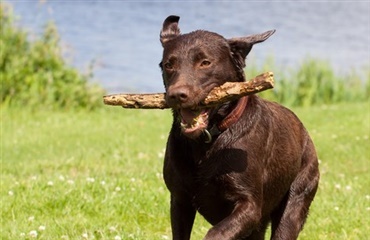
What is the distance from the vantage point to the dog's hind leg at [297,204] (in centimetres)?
611

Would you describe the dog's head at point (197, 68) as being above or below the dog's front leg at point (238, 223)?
above

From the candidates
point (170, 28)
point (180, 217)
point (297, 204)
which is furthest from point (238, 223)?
point (170, 28)

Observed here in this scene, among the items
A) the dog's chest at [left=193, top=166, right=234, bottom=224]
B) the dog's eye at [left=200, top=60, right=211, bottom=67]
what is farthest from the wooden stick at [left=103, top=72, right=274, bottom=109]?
the dog's chest at [left=193, top=166, right=234, bottom=224]

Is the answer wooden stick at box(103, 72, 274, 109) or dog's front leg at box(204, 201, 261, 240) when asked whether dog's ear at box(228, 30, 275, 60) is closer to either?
wooden stick at box(103, 72, 274, 109)

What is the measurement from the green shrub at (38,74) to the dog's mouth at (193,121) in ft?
35.7

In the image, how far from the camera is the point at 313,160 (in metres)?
6.36

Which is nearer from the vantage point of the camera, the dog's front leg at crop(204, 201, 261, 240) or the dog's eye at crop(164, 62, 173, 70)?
the dog's front leg at crop(204, 201, 261, 240)

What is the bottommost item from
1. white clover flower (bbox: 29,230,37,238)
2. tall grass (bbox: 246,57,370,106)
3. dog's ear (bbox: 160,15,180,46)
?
tall grass (bbox: 246,57,370,106)

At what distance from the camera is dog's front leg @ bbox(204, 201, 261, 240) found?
16.7ft

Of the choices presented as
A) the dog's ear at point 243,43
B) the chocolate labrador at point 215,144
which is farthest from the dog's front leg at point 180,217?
the dog's ear at point 243,43

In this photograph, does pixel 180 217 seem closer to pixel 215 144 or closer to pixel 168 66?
pixel 215 144

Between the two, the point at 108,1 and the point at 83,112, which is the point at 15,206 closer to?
the point at 83,112

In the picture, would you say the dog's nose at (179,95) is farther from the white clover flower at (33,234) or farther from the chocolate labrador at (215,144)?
the white clover flower at (33,234)

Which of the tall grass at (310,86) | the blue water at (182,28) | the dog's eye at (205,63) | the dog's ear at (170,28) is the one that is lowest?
the blue water at (182,28)
